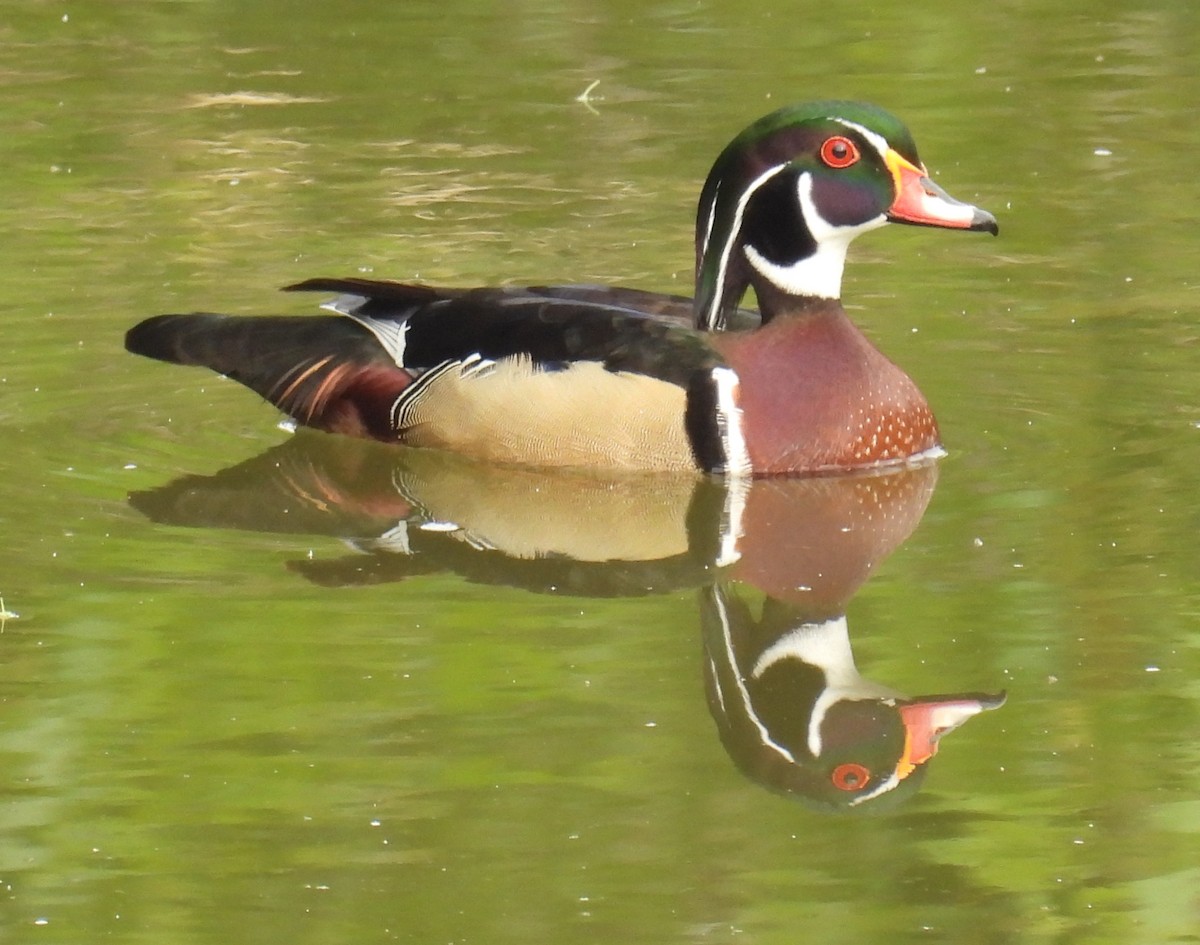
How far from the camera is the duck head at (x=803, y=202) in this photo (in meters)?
8.34

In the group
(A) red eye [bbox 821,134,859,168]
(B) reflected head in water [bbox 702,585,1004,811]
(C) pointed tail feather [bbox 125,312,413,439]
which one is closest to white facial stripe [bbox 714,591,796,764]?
(B) reflected head in water [bbox 702,585,1004,811]

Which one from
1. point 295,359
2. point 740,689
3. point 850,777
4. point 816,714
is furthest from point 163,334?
point 850,777

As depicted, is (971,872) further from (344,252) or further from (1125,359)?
(344,252)

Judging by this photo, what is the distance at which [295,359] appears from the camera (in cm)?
897

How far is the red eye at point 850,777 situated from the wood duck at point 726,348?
94.9 inches

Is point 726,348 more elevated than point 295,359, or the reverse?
point 726,348

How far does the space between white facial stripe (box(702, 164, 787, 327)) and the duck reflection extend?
603mm

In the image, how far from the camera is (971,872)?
5.38m

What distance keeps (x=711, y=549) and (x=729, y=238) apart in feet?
4.34

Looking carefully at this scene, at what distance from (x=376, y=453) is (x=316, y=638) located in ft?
7.23

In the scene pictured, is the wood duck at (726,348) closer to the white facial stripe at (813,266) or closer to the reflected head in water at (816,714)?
the white facial stripe at (813,266)

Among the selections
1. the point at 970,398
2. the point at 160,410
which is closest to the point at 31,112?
the point at 160,410

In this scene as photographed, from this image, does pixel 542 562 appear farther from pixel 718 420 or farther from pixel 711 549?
pixel 718 420

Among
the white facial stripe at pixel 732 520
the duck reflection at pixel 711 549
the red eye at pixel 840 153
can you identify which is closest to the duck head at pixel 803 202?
the red eye at pixel 840 153
